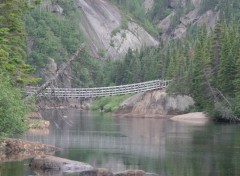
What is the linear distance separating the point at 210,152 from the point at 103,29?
445ft

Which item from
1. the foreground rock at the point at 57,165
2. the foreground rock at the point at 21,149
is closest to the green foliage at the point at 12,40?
the foreground rock at the point at 21,149

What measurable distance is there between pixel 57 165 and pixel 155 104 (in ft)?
207

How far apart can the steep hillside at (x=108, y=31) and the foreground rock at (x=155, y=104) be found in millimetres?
66113

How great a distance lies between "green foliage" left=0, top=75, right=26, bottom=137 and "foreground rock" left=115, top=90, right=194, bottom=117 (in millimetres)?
→ 57223

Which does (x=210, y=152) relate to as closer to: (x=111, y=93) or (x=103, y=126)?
(x=103, y=126)

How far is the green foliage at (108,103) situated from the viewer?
108 m

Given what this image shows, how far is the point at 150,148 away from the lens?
168 feet

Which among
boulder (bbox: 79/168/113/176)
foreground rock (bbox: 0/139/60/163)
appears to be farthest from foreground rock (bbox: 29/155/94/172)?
foreground rock (bbox: 0/139/60/163)

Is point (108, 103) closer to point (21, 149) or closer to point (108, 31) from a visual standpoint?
point (21, 149)

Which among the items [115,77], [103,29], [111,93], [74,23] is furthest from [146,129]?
[103,29]

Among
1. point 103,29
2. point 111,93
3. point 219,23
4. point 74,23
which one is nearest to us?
point 219,23

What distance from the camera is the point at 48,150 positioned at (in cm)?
4644

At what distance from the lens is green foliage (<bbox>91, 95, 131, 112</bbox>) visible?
108 metres

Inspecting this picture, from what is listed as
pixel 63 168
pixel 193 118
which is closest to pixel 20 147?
pixel 63 168
